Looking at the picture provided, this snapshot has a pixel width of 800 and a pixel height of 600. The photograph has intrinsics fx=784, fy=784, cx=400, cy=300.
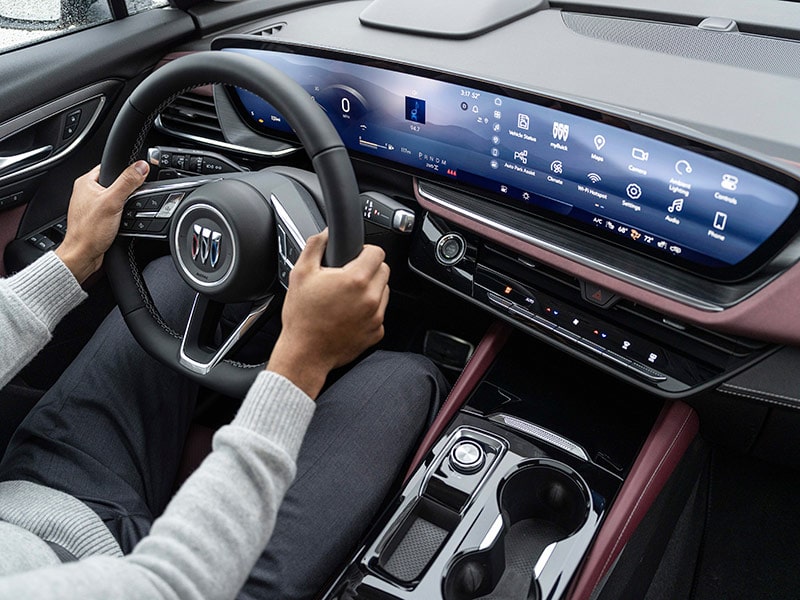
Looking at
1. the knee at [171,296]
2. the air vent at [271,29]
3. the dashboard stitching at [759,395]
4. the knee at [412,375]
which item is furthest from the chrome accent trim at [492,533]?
the air vent at [271,29]

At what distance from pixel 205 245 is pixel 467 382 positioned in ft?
1.57

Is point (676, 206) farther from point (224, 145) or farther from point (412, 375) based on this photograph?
point (224, 145)

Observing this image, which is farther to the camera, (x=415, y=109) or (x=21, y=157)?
(x=21, y=157)

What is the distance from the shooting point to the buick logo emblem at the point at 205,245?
1072 millimetres

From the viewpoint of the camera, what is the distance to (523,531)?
3.68 ft

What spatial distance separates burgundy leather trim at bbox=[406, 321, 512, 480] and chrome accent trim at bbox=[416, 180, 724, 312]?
20 cm

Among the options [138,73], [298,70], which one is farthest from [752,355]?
[138,73]

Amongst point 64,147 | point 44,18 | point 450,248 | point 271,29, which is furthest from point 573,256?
point 44,18

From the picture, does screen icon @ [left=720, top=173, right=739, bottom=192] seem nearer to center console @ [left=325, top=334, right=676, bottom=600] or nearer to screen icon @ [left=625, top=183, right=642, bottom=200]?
screen icon @ [left=625, top=183, right=642, bottom=200]

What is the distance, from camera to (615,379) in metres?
1.25

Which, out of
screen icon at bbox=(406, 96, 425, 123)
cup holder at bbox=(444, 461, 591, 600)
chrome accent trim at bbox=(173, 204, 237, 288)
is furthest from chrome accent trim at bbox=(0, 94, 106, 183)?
cup holder at bbox=(444, 461, 591, 600)

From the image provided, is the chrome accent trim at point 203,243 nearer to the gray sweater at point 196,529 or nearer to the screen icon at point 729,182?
the gray sweater at point 196,529

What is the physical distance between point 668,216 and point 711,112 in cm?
18

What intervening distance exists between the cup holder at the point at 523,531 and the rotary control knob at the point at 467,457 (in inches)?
2.0
